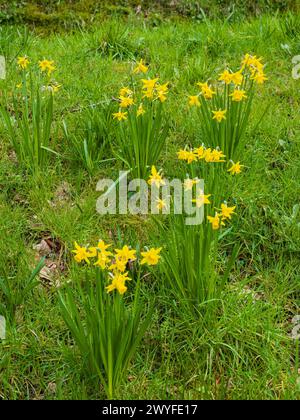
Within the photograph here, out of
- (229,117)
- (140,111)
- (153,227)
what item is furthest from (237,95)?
(153,227)

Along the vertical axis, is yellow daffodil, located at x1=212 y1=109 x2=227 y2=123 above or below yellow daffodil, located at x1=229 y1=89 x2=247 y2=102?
below

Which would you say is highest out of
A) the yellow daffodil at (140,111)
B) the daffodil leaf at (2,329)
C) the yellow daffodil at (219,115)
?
the yellow daffodil at (140,111)

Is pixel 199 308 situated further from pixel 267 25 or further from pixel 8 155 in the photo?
pixel 267 25

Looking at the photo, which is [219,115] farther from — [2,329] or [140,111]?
[2,329]

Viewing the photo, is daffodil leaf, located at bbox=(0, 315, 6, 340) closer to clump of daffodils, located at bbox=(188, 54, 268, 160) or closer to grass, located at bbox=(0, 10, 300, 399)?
grass, located at bbox=(0, 10, 300, 399)

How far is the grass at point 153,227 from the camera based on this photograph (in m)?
2.04

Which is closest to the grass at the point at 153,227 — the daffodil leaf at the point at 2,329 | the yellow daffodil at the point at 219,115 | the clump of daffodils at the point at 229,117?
the daffodil leaf at the point at 2,329

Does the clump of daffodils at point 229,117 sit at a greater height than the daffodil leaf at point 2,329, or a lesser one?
greater

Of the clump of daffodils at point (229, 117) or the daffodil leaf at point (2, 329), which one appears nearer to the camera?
the daffodil leaf at point (2, 329)

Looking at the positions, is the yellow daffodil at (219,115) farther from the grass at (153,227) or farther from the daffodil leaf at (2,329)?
the daffodil leaf at (2,329)

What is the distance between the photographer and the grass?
2.04 meters

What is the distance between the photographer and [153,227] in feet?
8.55

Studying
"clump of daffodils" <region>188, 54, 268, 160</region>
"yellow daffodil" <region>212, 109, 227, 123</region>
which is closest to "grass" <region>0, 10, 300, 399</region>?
"clump of daffodils" <region>188, 54, 268, 160</region>
